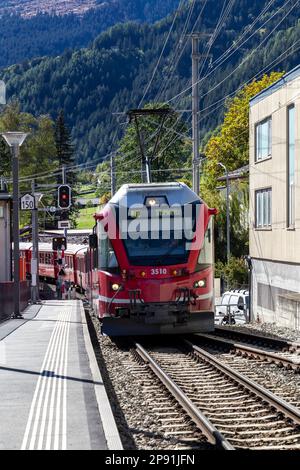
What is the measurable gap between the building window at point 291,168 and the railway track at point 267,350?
910 centimetres

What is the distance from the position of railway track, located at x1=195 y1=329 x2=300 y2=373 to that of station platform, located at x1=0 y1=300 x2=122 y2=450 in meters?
3.15

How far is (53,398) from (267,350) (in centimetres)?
938

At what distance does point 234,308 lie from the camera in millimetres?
44125

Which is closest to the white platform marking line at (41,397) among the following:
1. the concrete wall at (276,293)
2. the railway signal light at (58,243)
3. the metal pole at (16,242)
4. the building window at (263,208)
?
the metal pole at (16,242)

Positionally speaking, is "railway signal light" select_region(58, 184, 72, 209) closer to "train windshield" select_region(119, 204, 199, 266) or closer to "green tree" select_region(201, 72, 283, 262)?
"train windshield" select_region(119, 204, 199, 266)

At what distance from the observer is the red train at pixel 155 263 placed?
785 inches

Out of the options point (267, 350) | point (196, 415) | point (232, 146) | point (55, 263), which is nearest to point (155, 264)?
point (267, 350)

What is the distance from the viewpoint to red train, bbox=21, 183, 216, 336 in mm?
19938

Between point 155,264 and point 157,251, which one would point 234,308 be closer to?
point 157,251

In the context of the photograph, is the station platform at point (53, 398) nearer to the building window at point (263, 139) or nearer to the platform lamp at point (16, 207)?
the platform lamp at point (16, 207)

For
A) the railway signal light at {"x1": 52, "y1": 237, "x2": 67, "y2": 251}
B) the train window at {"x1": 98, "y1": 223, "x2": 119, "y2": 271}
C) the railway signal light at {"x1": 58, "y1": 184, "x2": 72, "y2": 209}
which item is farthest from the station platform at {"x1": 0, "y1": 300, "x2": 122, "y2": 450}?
the railway signal light at {"x1": 52, "y1": 237, "x2": 67, "y2": 251}
